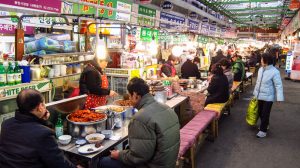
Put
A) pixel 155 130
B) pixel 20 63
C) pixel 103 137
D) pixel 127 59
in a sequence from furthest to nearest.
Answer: pixel 127 59, pixel 20 63, pixel 103 137, pixel 155 130

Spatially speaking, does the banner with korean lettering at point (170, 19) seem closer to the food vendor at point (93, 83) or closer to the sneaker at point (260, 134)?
the sneaker at point (260, 134)

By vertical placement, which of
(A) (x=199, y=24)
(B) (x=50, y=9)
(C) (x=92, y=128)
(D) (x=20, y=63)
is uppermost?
(A) (x=199, y=24)

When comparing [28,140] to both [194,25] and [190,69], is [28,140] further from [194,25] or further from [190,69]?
[194,25]

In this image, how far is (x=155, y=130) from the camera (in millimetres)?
3135

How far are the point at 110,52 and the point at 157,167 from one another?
19.8 feet

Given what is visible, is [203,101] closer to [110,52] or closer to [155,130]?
[110,52]

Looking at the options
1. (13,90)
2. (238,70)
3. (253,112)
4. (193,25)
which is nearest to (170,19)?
(193,25)

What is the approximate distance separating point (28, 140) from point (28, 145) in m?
0.05

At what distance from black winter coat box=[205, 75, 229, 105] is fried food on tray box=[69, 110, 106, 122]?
13.4 feet

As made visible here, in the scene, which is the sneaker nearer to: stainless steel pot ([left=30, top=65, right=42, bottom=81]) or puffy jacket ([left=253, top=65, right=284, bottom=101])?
puffy jacket ([left=253, top=65, right=284, bottom=101])

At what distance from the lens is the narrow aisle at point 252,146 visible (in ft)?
18.2

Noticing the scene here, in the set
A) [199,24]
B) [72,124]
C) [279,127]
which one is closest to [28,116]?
[72,124]

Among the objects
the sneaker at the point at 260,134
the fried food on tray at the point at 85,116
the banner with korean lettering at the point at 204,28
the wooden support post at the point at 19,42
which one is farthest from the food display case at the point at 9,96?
the banner with korean lettering at the point at 204,28

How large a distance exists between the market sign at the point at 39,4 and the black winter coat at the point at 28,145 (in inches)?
174
